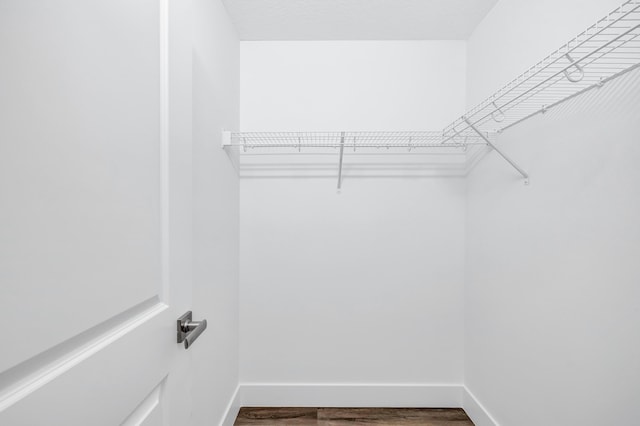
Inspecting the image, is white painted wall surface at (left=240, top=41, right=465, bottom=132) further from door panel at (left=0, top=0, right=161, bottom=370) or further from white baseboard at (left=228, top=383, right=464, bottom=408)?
white baseboard at (left=228, top=383, right=464, bottom=408)

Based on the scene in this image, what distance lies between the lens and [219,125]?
1593 millimetres

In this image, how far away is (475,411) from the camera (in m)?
1.77

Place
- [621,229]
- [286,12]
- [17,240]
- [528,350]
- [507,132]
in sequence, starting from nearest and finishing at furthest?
1. [17,240]
2. [621,229]
3. [528,350]
4. [507,132]
5. [286,12]

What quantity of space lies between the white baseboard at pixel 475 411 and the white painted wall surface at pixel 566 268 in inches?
2.1

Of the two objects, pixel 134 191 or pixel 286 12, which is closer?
pixel 134 191

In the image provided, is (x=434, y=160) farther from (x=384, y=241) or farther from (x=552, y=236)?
(x=552, y=236)

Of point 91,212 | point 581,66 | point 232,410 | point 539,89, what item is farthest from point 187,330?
point 539,89

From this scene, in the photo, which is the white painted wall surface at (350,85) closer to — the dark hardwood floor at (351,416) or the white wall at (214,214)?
the white wall at (214,214)

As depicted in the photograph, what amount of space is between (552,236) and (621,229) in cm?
28

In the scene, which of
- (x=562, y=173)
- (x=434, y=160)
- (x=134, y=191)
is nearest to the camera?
(x=134, y=191)

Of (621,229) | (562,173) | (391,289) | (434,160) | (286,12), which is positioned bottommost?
(391,289)

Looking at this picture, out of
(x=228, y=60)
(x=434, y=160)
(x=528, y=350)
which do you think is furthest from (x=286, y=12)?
(x=528, y=350)

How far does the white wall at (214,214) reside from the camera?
4.31 ft

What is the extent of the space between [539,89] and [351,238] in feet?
3.99
